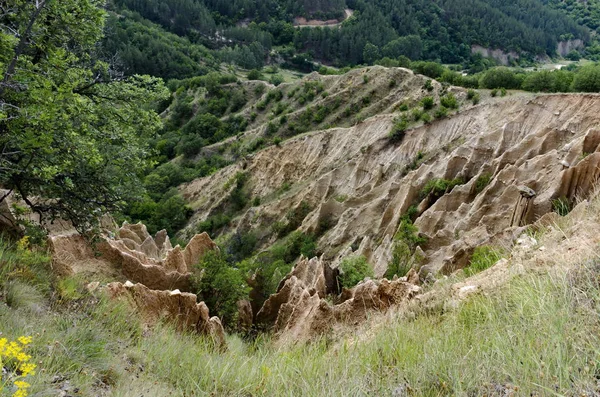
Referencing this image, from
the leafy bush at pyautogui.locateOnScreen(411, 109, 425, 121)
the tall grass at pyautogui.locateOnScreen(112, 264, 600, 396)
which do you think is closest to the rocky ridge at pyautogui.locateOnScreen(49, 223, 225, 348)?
the tall grass at pyautogui.locateOnScreen(112, 264, 600, 396)

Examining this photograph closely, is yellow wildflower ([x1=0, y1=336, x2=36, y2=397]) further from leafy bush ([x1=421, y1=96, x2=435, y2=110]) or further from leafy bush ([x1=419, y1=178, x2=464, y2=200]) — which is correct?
leafy bush ([x1=421, y1=96, x2=435, y2=110])

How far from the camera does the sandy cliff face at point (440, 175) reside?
19.4 metres

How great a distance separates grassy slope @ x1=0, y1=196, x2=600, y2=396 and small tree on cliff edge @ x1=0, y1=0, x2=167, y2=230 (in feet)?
9.51

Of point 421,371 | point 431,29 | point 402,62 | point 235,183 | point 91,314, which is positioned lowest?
point 431,29

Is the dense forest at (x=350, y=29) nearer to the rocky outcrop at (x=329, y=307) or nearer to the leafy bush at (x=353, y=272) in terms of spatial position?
the leafy bush at (x=353, y=272)

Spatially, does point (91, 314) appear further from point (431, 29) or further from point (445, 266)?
point (431, 29)

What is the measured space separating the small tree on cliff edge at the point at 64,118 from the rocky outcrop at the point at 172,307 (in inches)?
67.9

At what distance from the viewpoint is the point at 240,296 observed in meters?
14.9

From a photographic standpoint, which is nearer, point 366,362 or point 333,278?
point 366,362

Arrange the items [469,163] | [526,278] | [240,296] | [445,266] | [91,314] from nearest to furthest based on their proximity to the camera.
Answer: [526,278] < [91,314] < [240,296] < [445,266] < [469,163]

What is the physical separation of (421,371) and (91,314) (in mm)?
4357

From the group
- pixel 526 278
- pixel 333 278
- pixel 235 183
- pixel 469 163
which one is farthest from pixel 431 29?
pixel 526 278

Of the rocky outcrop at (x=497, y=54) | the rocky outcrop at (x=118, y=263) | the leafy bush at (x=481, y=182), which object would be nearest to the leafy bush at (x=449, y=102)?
the leafy bush at (x=481, y=182)

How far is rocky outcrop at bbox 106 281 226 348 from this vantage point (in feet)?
29.6
